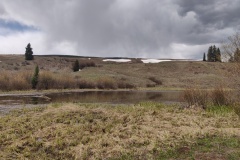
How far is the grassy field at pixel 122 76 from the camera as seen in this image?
38.7 m

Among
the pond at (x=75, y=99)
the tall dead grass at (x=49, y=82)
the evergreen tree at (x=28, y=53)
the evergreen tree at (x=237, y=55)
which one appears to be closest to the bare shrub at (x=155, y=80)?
the tall dead grass at (x=49, y=82)

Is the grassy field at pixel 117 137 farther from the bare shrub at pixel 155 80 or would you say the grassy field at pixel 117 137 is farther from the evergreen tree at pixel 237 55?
the bare shrub at pixel 155 80

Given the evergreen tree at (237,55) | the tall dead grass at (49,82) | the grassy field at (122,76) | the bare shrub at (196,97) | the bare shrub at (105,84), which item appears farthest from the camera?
the bare shrub at (105,84)

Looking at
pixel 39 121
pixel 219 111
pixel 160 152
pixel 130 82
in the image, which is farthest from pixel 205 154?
pixel 130 82

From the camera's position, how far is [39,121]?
526 inches

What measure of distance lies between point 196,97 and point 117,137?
36.7 feet

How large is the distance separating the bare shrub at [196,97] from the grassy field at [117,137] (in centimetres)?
491

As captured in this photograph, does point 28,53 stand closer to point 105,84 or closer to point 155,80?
point 155,80

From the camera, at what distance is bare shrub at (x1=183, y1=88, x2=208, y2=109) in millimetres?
Result: 20127

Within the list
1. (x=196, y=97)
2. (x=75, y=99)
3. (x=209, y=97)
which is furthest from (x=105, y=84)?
(x=209, y=97)

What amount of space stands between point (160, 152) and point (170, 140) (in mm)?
1401

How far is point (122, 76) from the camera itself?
5938 centimetres

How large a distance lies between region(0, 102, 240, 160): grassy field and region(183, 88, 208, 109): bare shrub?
16.1 feet

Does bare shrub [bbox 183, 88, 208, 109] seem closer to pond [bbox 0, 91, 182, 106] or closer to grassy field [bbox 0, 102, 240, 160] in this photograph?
pond [bbox 0, 91, 182, 106]
